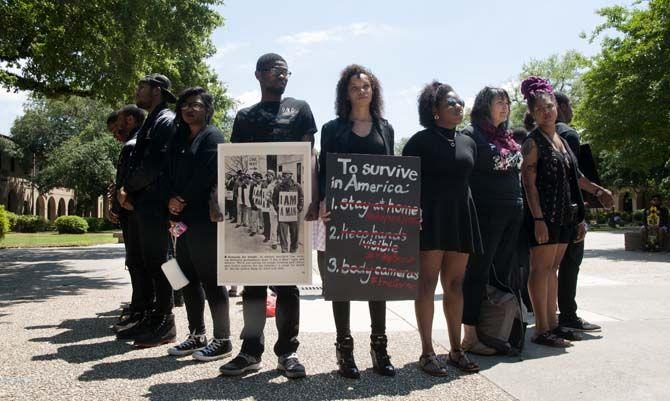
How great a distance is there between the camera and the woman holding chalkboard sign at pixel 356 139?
3.98m

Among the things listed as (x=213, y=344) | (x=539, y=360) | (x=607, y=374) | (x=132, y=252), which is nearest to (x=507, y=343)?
(x=539, y=360)

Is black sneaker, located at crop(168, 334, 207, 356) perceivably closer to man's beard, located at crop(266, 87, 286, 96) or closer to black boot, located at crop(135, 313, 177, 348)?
black boot, located at crop(135, 313, 177, 348)

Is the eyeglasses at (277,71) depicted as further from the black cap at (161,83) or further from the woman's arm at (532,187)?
the woman's arm at (532,187)

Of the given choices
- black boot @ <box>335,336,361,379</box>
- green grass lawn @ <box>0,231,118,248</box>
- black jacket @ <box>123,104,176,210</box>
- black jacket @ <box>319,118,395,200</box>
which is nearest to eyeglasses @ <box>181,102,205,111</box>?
black jacket @ <box>123,104,176,210</box>

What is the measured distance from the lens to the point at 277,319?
411 centimetres

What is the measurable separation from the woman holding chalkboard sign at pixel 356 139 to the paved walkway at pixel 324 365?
0.18m

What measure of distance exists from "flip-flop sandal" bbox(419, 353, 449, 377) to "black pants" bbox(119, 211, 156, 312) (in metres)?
2.77

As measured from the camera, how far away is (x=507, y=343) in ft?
15.0

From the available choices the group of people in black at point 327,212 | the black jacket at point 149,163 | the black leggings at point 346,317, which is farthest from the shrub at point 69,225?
the black leggings at point 346,317

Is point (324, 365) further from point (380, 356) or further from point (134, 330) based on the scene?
point (134, 330)

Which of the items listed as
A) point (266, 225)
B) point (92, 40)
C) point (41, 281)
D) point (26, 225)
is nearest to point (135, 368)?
point (266, 225)

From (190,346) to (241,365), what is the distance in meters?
0.80

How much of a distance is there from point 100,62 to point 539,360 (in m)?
11.7

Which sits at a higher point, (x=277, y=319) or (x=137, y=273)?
(x=137, y=273)
